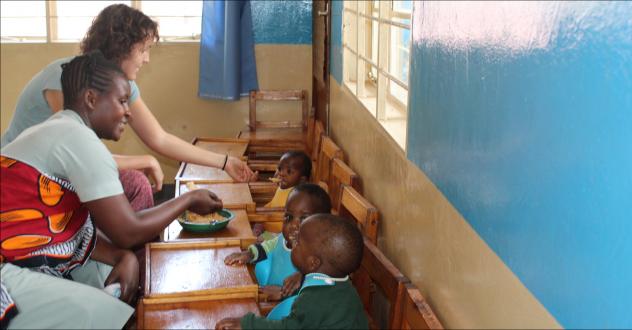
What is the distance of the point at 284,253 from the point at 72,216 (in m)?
0.80

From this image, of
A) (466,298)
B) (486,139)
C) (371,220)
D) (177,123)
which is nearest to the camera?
(486,139)

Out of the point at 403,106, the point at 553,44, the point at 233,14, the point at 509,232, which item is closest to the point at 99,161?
the point at 509,232

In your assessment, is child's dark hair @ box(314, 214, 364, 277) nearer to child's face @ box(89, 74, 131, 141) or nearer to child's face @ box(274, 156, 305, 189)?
child's face @ box(89, 74, 131, 141)

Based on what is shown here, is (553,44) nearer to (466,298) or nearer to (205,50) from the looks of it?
(466,298)

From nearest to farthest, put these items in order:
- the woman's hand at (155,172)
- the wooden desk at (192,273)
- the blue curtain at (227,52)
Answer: the wooden desk at (192,273)
the woman's hand at (155,172)
the blue curtain at (227,52)

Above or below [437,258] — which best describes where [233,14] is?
above

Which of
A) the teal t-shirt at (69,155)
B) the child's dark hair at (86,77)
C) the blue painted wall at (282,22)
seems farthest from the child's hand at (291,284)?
the blue painted wall at (282,22)

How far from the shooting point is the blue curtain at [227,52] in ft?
17.2

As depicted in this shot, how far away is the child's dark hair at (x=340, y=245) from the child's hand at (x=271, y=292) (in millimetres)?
346

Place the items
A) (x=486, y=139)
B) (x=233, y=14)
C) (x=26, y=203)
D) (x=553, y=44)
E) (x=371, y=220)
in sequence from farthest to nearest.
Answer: (x=233, y=14) < (x=371, y=220) < (x=26, y=203) < (x=486, y=139) < (x=553, y=44)

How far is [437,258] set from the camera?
1.99 meters

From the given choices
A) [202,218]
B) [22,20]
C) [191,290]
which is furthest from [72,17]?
[191,290]

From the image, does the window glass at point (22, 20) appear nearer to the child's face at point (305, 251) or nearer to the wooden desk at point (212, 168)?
the wooden desk at point (212, 168)

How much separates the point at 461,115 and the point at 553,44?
1.88ft
